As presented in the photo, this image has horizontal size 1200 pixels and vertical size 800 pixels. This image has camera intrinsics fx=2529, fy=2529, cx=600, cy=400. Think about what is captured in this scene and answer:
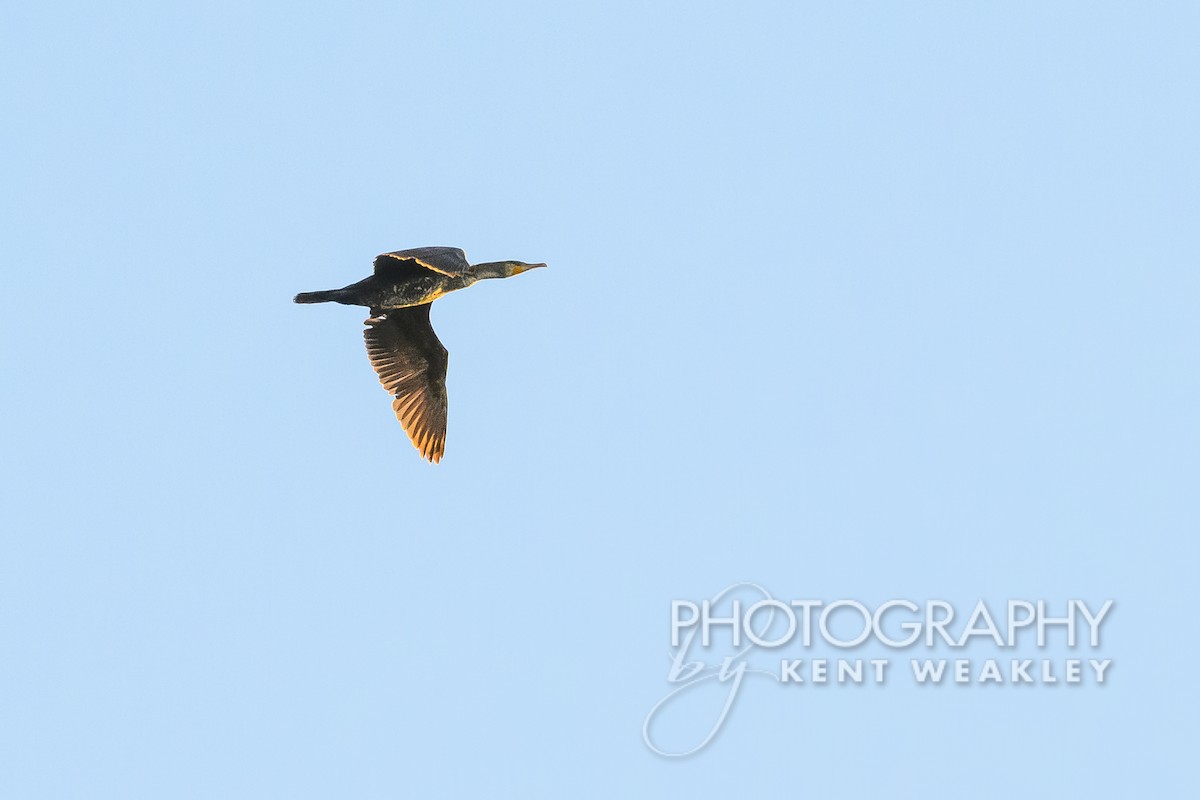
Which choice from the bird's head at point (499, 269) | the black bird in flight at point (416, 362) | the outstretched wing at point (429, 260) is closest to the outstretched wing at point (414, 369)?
the black bird in flight at point (416, 362)

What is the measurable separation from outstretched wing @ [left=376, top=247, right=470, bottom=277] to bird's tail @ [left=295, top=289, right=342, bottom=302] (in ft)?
2.13

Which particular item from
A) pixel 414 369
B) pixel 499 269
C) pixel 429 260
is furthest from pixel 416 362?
pixel 429 260

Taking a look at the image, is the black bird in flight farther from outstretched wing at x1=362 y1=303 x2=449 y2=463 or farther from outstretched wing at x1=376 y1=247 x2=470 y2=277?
outstretched wing at x1=376 y1=247 x2=470 y2=277

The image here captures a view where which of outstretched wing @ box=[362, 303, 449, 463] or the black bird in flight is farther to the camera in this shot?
outstretched wing @ box=[362, 303, 449, 463]

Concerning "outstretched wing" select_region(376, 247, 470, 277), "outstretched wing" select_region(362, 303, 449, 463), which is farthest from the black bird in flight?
"outstretched wing" select_region(376, 247, 470, 277)

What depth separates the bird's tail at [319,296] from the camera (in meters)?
33.4

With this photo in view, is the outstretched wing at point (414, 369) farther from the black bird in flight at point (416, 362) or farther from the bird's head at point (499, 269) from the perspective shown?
the bird's head at point (499, 269)

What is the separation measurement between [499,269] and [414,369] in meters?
2.36

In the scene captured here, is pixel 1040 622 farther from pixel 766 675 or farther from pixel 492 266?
pixel 492 266

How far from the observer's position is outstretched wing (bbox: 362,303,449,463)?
36.2 metres

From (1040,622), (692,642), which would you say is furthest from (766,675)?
(1040,622)

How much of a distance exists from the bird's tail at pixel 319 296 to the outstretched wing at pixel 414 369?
8.44 feet

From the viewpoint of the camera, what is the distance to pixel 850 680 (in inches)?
1442

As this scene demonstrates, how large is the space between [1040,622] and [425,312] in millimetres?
10330
